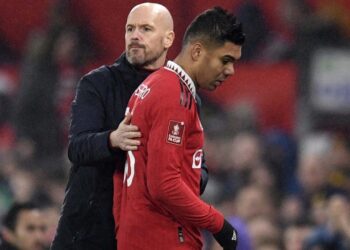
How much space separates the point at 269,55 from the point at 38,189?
2.10m

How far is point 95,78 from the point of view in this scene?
179 inches

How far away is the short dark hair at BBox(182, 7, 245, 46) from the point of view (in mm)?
4250

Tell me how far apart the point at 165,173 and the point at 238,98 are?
20.6ft

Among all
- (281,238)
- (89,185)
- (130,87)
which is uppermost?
(130,87)

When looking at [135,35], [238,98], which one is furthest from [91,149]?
[238,98]

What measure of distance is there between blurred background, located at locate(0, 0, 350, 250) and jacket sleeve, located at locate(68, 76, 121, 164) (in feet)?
14.5

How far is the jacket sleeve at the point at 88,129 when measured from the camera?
4309mm

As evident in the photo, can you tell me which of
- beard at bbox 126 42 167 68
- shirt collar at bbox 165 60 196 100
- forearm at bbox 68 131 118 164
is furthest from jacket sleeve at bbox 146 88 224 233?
beard at bbox 126 42 167 68

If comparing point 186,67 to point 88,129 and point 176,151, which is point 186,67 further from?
point 88,129

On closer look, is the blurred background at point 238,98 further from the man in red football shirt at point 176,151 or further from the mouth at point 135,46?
the man in red football shirt at point 176,151

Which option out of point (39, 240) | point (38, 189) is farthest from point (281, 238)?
point (38, 189)

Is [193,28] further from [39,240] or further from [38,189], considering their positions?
[38,189]

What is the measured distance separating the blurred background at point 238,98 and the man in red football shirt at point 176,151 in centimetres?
459

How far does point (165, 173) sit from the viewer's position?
4.08 m
